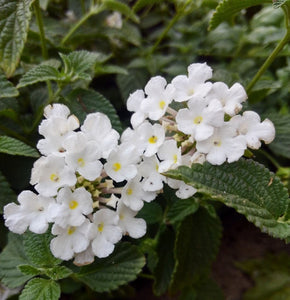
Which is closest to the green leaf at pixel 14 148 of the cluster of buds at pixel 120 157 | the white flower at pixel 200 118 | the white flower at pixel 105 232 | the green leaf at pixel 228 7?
the cluster of buds at pixel 120 157

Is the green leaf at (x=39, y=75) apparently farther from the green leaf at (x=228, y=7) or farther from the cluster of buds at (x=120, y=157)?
the green leaf at (x=228, y=7)

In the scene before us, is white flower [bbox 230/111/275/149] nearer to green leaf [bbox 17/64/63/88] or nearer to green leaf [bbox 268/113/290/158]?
green leaf [bbox 268/113/290/158]

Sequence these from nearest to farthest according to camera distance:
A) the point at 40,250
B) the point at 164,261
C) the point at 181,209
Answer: the point at 40,250
the point at 181,209
the point at 164,261

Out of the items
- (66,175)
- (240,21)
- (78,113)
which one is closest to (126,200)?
(66,175)

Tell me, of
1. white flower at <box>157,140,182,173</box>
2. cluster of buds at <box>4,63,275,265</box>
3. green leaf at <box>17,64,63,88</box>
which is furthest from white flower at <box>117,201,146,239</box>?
green leaf at <box>17,64,63,88</box>

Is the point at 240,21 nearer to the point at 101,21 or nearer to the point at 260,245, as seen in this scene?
the point at 101,21

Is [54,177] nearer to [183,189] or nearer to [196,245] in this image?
[183,189]

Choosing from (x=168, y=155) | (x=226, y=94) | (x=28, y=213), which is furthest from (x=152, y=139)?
(x=28, y=213)
